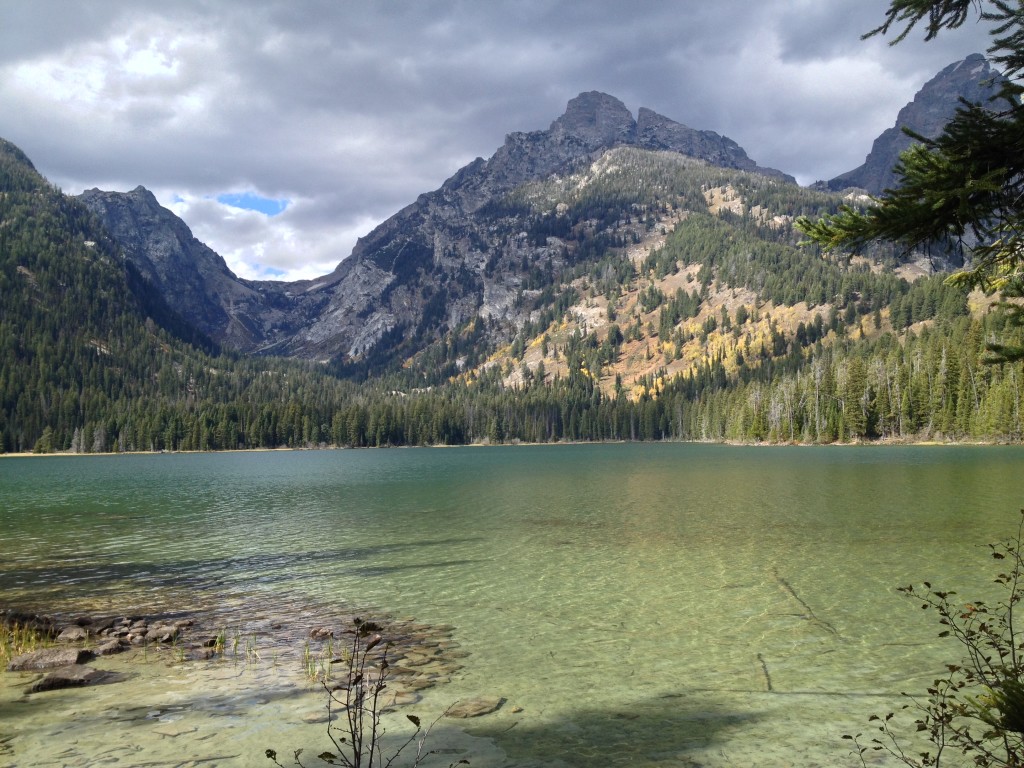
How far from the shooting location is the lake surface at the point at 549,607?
12133 mm

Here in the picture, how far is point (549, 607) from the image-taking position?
72.6 ft

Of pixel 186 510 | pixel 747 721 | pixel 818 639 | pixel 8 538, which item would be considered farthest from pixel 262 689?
pixel 186 510

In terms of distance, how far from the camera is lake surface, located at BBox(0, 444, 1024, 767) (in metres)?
12.1

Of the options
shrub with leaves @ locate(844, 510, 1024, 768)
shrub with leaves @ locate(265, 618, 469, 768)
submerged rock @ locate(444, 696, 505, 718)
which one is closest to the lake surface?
submerged rock @ locate(444, 696, 505, 718)

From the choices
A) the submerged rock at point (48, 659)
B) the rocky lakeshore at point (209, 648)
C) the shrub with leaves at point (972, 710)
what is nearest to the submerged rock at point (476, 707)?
the rocky lakeshore at point (209, 648)

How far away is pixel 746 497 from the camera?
2153 inches

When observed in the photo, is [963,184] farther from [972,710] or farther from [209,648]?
[209,648]

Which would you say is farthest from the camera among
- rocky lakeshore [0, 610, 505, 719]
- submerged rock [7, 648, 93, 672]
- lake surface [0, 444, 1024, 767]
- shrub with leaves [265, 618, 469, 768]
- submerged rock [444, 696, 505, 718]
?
submerged rock [7, 648, 93, 672]

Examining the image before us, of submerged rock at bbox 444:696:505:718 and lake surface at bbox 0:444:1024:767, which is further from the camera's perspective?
submerged rock at bbox 444:696:505:718

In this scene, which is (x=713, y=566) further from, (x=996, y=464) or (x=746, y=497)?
(x=996, y=464)

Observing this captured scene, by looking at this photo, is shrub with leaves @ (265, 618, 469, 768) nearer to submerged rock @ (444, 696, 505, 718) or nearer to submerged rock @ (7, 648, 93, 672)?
submerged rock @ (444, 696, 505, 718)

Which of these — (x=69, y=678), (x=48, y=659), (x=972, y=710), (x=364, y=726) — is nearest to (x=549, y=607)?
(x=364, y=726)

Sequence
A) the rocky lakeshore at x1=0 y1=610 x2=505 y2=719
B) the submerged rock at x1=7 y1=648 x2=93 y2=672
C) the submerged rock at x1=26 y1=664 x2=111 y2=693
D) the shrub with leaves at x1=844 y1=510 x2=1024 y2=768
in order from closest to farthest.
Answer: the shrub with leaves at x1=844 y1=510 x2=1024 y2=768 < the submerged rock at x1=26 y1=664 x2=111 y2=693 < the rocky lakeshore at x1=0 y1=610 x2=505 y2=719 < the submerged rock at x1=7 y1=648 x2=93 y2=672

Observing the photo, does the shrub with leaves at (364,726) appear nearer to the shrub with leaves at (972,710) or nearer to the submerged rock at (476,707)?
the submerged rock at (476,707)
